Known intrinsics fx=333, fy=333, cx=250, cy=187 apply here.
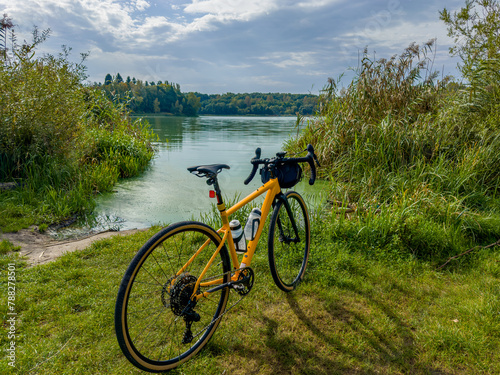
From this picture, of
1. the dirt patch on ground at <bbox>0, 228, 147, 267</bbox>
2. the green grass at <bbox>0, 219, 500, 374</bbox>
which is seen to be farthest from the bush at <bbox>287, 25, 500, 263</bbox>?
the dirt patch on ground at <bbox>0, 228, 147, 267</bbox>

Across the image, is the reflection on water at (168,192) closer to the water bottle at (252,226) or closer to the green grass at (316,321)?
the green grass at (316,321)

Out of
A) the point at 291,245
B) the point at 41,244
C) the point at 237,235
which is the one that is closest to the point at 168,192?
the point at 41,244

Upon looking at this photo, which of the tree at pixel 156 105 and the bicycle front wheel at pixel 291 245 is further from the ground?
the tree at pixel 156 105

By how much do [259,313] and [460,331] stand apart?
1.52m

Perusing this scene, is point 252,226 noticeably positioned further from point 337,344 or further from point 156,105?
point 156,105

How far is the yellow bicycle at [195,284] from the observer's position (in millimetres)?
1872

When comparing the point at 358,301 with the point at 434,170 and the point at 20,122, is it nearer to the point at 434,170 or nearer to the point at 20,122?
the point at 434,170

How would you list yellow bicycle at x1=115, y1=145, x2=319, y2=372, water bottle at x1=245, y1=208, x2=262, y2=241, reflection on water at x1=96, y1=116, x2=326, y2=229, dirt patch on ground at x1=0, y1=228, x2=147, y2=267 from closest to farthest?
yellow bicycle at x1=115, y1=145, x2=319, y2=372
water bottle at x1=245, y1=208, x2=262, y2=241
dirt patch on ground at x1=0, y1=228, x2=147, y2=267
reflection on water at x1=96, y1=116, x2=326, y2=229

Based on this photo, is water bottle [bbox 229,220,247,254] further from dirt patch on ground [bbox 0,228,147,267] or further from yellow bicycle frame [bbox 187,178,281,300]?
dirt patch on ground [bbox 0,228,147,267]

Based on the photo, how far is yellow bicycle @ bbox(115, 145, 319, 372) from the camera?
6.14ft

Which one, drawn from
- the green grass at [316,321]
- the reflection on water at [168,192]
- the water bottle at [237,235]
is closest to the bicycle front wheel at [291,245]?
the green grass at [316,321]

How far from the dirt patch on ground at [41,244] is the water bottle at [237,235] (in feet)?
7.82

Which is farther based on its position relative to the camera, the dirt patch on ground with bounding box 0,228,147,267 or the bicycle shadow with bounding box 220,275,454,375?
the dirt patch on ground with bounding box 0,228,147,267

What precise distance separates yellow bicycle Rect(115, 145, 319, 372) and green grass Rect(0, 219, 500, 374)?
158 millimetres
